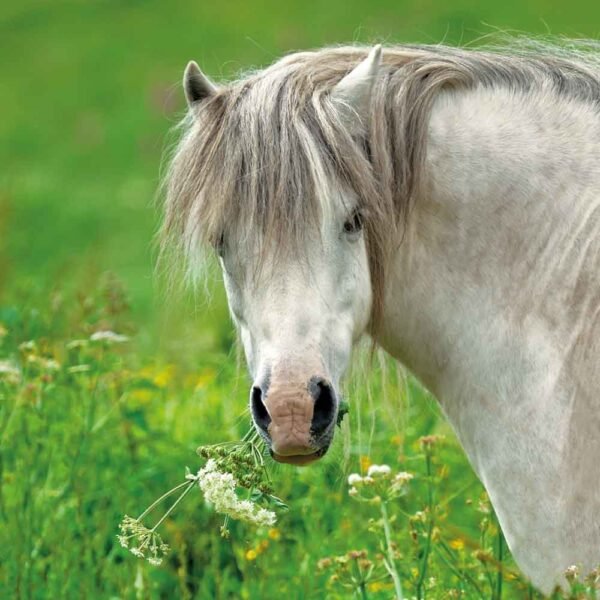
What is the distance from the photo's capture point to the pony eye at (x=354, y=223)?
3.27 meters

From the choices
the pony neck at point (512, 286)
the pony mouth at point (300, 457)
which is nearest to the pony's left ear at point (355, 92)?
the pony neck at point (512, 286)

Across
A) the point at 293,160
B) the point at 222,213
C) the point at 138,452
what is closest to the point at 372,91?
the point at 293,160

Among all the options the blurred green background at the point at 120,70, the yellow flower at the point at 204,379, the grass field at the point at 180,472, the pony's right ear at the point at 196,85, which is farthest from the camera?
the blurred green background at the point at 120,70

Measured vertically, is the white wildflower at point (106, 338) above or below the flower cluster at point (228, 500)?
below

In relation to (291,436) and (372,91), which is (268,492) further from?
(372,91)

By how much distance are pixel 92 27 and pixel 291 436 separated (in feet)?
67.2

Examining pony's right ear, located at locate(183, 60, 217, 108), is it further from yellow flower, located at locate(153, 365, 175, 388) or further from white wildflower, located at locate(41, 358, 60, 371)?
yellow flower, located at locate(153, 365, 175, 388)

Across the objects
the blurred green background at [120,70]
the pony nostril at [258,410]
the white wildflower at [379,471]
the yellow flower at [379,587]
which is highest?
the pony nostril at [258,410]

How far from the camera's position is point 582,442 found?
322 centimetres

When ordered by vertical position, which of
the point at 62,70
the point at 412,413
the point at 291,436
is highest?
the point at 291,436

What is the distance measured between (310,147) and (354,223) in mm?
233

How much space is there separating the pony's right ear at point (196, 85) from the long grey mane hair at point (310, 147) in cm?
3

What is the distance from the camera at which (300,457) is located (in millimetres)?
3057

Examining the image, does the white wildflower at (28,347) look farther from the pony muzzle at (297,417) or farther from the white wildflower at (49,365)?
the pony muzzle at (297,417)
